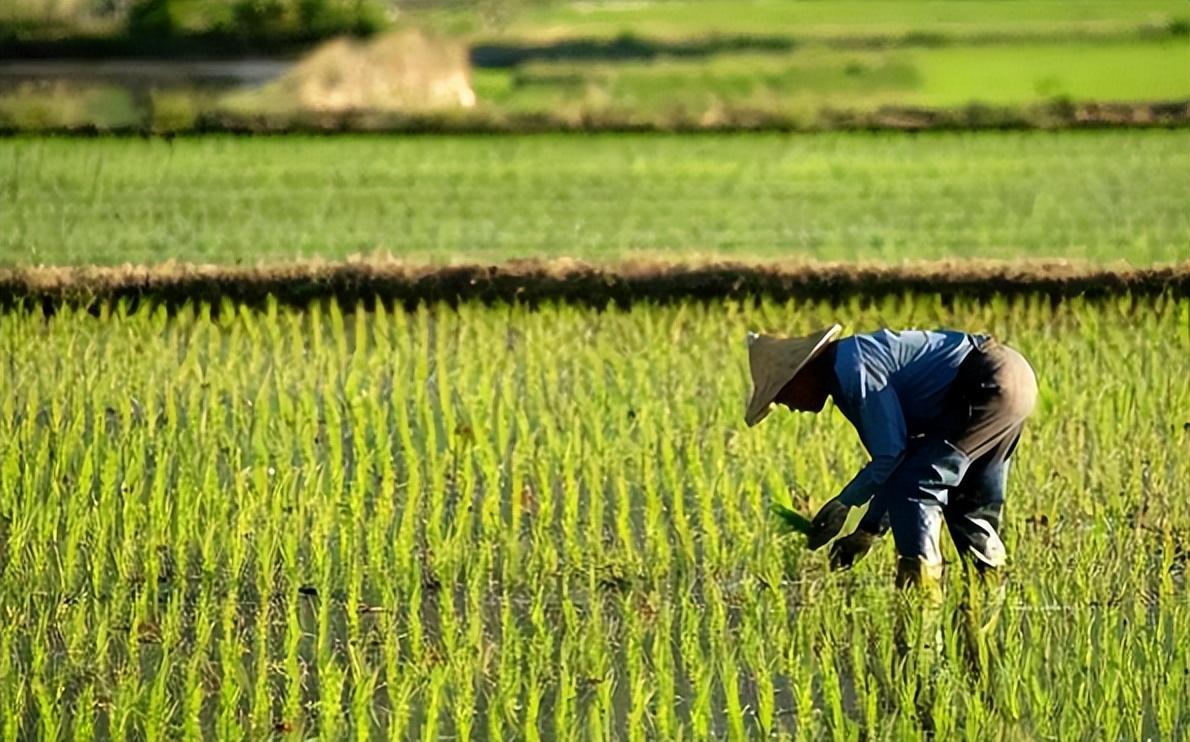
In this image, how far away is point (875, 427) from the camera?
13.1 ft

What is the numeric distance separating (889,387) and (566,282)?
3294 mm

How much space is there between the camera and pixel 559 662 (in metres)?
4.14

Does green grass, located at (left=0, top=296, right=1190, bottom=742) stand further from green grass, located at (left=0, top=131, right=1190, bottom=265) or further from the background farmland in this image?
green grass, located at (left=0, top=131, right=1190, bottom=265)

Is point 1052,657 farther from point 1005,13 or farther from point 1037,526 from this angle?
point 1005,13

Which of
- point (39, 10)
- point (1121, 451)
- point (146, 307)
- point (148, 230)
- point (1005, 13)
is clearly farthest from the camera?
point (1005, 13)

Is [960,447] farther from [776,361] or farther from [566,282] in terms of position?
[566,282]

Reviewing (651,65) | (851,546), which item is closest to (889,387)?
(851,546)

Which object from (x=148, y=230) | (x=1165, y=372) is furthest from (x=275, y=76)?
(x=1165, y=372)

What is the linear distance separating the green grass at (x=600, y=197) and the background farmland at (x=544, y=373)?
36 mm

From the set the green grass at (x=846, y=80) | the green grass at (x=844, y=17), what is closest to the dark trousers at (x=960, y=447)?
the green grass at (x=846, y=80)

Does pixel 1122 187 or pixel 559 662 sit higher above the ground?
pixel 1122 187

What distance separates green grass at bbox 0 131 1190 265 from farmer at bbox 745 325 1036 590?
343cm

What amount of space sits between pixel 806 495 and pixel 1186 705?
1.30 meters

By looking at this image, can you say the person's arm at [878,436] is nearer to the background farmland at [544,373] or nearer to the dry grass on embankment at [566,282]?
the background farmland at [544,373]
